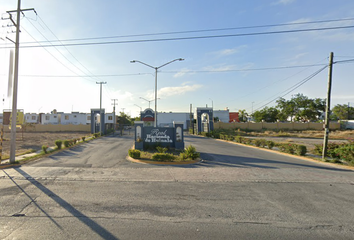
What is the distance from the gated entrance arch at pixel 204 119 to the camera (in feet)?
141

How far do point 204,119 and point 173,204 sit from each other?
4067 centimetres

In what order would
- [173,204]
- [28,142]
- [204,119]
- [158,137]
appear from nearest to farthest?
[173,204], [158,137], [28,142], [204,119]

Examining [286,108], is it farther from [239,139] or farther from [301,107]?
[239,139]

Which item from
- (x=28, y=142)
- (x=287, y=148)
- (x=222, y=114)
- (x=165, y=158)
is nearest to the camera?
(x=165, y=158)

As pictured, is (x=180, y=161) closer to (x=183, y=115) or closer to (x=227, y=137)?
(x=227, y=137)

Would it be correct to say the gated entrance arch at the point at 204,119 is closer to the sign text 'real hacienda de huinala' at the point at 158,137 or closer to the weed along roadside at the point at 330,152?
the weed along roadside at the point at 330,152

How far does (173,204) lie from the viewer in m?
5.94

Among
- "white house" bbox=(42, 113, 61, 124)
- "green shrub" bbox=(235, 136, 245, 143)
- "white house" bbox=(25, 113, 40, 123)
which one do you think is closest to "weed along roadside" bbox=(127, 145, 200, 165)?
"green shrub" bbox=(235, 136, 245, 143)

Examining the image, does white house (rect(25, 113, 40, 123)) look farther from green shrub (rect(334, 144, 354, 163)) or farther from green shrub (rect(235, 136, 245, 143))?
green shrub (rect(334, 144, 354, 163))

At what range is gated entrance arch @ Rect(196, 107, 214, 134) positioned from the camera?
1689 inches

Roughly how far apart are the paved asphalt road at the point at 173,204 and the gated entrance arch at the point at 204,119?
32758 mm

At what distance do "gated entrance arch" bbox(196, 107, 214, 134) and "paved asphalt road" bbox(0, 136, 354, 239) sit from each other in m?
32.8

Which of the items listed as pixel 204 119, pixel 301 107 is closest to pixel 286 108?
pixel 301 107

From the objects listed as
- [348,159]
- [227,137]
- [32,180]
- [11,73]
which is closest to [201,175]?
[32,180]
